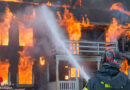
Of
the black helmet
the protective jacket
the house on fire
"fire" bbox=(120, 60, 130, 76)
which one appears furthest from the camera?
"fire" bbox=(120, 60, 130, 76)

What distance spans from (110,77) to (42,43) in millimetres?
10179

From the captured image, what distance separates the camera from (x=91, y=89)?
2.19 m

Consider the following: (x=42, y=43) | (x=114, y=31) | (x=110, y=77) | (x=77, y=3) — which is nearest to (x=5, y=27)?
(x=42, y=43)

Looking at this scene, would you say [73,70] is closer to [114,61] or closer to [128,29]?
[128,29]

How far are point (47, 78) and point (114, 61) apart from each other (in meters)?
10.3

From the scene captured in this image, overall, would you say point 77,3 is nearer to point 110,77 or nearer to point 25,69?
point 25,69

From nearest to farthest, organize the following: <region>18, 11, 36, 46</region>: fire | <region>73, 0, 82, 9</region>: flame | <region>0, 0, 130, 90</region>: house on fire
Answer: <region>0, 0, 130, 90</region>: house on fire, <region>18, 11, 36, 46</region>: fire, <region>73, 0, 82, 9</region>: flame

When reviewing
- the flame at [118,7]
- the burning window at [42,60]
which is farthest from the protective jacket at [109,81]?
the flame at [118,7]

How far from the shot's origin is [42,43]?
12.1 metres

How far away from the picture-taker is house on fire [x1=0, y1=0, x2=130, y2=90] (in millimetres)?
11461

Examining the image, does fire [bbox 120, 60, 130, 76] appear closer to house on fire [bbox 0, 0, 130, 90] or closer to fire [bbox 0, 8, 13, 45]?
house on fire [bbox 0, 0, 130, 90]

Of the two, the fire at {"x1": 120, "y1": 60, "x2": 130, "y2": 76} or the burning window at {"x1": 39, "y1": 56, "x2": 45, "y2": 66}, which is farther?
the fire at {"x1": 120, "y1": 60, "x2": 130, "y2": 76}

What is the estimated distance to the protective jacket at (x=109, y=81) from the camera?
2062mm

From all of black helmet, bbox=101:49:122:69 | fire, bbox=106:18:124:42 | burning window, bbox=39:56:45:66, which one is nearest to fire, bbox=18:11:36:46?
burning window, bbox=39:56:45:66
